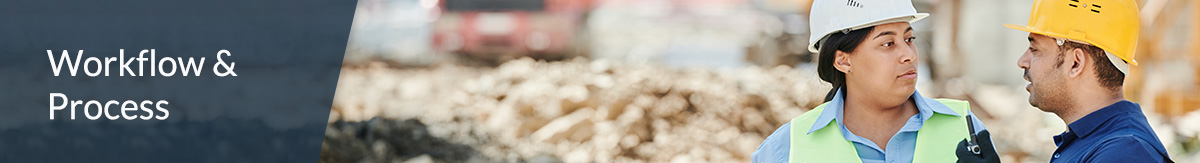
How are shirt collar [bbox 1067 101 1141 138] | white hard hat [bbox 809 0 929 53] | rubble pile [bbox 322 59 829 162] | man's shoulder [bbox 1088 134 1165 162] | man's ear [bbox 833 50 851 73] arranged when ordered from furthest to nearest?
rubble pile [bbox 322 59 829 162] → man's ear [bbox 833 50 851 73] → white hard hat [bbox 809 0 929 53] → shirt collar [bbox 1067 101 1141 138] → man's shoulder [bbox 1088 134 1165 162]

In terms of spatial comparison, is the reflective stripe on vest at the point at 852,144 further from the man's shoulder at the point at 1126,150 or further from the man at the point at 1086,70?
the man's shoulder at the point at 1126,150

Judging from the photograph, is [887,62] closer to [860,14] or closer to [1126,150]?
[860,14]

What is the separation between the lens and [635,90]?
25.3 feet

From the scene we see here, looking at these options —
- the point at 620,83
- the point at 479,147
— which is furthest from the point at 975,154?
the point at 620,83

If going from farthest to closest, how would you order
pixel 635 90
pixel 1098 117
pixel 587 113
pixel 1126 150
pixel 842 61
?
pixel 635 90 → pixel 587 113 → pixel 842 61 → pixel 1098 117 → pixel 1126 150

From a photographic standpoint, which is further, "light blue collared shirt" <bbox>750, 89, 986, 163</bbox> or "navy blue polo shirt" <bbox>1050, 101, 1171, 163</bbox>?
"light blue collared shirt" <bbox>750, 89, 986, 163</bbox>

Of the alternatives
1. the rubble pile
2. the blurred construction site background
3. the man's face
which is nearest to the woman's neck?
the man's face

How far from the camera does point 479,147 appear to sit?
704cm

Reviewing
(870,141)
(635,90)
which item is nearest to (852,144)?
(870,141)

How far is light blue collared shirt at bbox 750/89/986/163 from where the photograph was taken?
1972 mm

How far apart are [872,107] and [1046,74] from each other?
337mm

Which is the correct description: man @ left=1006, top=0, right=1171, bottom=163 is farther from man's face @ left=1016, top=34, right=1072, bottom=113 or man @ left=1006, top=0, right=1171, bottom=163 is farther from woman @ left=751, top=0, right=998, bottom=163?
woman @ left=751, top=0, right=998, bottom=163

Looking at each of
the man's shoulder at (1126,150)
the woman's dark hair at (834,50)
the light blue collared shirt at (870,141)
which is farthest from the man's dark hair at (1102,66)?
the woman's dark hair at (834,50)

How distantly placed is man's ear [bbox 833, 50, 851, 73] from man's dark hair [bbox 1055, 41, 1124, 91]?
1.30ft
